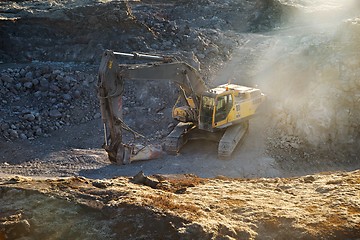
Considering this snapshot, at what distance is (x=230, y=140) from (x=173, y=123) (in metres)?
2.99

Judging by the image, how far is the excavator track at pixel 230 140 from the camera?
12.6m

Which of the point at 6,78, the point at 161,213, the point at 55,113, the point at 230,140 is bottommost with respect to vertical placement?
the point at 230,140

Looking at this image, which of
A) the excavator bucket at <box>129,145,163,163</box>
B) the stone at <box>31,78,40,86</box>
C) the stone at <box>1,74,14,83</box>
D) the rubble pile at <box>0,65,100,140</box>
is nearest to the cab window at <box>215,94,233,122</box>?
the excavator bucket at <box>129,145,163,163</box>

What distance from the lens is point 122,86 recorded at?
1071cm

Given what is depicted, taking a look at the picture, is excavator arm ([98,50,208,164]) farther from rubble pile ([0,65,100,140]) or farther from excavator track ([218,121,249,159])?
rubble pile ([0,65,100,140])

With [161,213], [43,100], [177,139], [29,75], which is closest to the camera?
[161,213]

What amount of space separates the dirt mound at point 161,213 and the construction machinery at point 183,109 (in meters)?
3.34

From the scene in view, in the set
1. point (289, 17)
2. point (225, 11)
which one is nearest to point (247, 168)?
point (289, 17)

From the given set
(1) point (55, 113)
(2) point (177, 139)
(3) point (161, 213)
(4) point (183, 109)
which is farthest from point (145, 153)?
(3) point (161, 213)

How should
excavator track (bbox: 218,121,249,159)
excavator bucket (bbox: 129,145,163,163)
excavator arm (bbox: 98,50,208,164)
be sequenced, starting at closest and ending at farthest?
excavator arm (bbox: 98,50,208,164) < excavator bucket (bbox: 129,145,163,163) < excavator track (bbox: 218,121,249,159)

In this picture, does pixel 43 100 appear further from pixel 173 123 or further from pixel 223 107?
pixel 223 107

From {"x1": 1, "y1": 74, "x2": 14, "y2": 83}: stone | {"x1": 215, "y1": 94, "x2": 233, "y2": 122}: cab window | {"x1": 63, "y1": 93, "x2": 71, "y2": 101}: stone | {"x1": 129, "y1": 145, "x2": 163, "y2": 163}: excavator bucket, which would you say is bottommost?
{"x1": 129, "y1": 145, "x2": 163, "y2": 163}: excavator bucket

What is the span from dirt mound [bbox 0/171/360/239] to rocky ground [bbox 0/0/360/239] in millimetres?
19

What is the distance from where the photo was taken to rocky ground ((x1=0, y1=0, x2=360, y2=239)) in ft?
20.3
